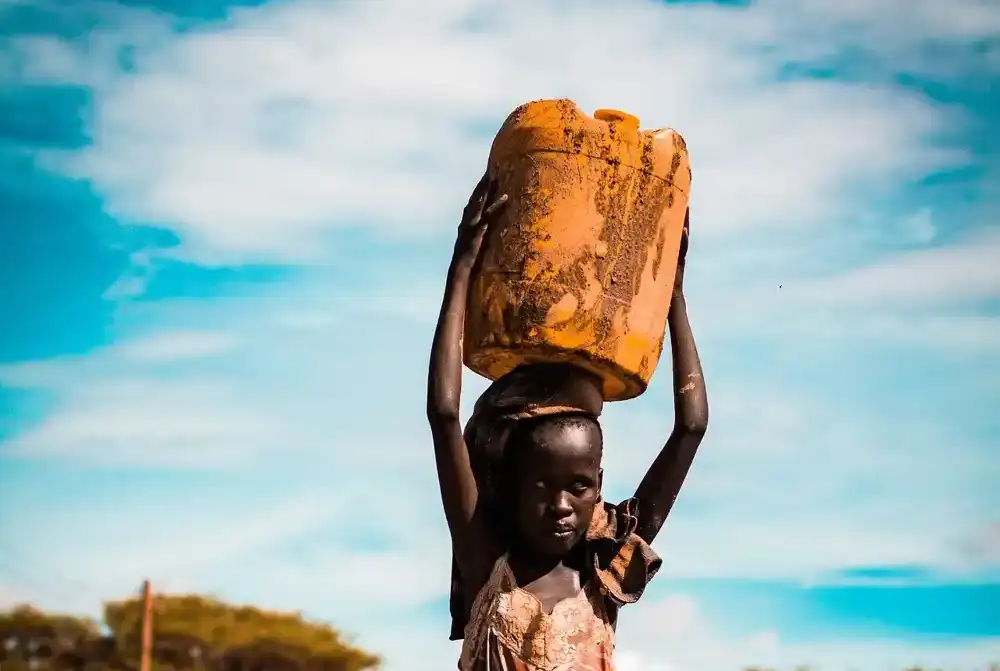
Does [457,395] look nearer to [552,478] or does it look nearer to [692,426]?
[552,478]

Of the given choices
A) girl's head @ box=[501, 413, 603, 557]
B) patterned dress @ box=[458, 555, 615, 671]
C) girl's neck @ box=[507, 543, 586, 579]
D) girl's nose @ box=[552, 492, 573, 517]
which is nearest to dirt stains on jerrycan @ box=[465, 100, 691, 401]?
girl's head @ box=[501, 413, 603, 557]

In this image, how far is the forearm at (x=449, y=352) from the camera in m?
5.02

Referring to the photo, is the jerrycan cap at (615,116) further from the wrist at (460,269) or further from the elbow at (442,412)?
the elbow at (442,412)

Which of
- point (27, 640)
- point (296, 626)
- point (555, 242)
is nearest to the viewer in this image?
point (555, 242)

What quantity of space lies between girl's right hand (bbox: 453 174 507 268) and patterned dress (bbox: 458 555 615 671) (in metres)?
1.04

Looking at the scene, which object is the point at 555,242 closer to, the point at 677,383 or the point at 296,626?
the point at 677,383

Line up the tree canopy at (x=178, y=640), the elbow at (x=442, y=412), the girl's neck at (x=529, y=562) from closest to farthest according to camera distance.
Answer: the elbow at (x=442, y=412) → the girl's neck at (x=529, y=562) → the tree canopy at (x=178, y=640)

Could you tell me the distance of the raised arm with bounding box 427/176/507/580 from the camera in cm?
504

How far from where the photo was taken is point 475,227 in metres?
5.19

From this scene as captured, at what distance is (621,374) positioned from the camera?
206 inches

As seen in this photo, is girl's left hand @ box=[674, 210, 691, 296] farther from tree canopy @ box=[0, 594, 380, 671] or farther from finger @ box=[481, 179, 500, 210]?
tree canopy @ box=[0, 594, 380, 671]

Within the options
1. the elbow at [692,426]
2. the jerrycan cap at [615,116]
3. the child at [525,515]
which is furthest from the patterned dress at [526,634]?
the jerrycan cap at [615,116]

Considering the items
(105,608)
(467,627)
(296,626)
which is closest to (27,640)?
(105,608)

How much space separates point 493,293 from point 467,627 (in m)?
1.15
